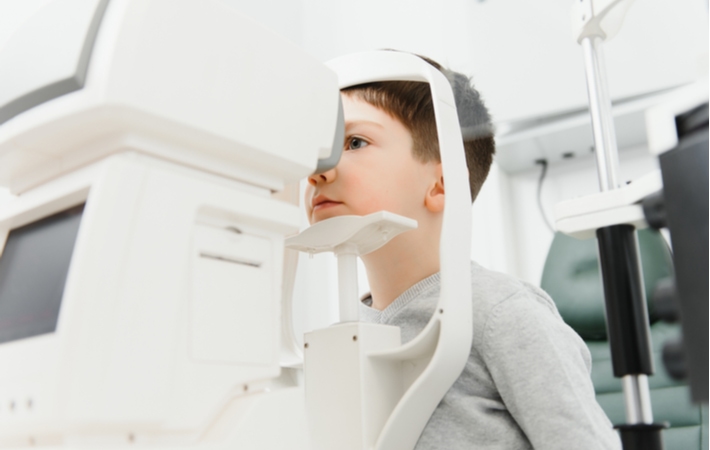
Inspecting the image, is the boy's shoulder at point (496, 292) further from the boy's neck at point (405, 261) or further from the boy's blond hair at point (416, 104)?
the boy's blond hair at point (416, 104)

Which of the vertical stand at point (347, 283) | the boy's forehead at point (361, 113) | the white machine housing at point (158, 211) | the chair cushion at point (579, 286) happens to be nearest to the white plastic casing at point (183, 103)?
the white machine housing at point (158, 211)

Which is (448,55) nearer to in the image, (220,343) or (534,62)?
(534,62)

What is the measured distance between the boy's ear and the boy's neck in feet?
0.12

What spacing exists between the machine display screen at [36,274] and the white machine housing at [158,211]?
0.02 metres

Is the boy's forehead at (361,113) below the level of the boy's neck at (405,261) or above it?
above

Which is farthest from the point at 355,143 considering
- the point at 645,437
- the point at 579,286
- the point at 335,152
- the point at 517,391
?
the point at 579,286

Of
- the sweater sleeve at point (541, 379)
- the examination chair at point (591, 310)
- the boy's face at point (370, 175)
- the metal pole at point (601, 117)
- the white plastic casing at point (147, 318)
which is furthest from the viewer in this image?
the examination chair at point (591, 310)

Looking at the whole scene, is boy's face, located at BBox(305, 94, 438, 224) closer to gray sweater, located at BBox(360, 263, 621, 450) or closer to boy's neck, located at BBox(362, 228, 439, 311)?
boy's neck, located at BBox(362, 228, 439, 311)

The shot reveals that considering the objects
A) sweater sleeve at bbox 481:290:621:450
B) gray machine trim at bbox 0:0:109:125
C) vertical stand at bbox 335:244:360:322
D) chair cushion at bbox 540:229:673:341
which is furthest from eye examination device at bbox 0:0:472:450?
chair cushion at bbox 540:229:673:341

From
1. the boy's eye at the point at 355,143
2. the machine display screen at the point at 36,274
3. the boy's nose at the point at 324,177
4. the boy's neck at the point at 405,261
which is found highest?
the boy's eye at the point at 355,143

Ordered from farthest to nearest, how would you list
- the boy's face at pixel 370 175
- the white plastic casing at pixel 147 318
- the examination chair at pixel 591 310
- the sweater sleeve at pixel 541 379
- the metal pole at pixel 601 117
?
the examination chair at pixel 591 310, the boy's face at pixel 370 175, the sweater sleeve at pixel 541 379, the metal pole at pixel 601 117, the white plastic casing at pixel 147 318

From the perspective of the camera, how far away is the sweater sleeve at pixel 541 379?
67 centimetres

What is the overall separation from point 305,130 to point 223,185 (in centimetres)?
9

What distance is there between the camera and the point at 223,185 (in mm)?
503
